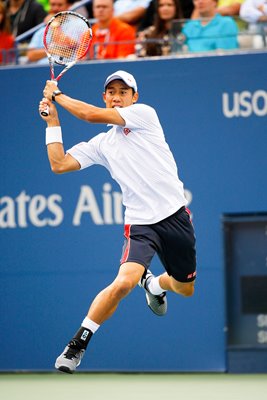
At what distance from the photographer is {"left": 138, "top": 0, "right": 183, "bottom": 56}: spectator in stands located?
30.4 ft

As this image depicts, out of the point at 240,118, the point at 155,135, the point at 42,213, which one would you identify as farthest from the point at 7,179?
the point at 155,135

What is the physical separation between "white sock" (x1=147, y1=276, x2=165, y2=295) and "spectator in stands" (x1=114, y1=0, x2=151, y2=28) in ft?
11.2

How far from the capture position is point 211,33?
912 cm

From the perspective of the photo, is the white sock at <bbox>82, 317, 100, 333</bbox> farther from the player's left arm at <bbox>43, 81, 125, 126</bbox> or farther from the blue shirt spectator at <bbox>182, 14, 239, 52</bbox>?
the blue shirt spectator at <bbox>182, 14, 239, 52</bbox>

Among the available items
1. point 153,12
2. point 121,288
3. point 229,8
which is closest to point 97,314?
point 121,288

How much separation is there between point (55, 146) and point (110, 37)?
9.53 ft

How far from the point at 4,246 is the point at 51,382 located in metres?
1.52

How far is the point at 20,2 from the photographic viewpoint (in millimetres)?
11156

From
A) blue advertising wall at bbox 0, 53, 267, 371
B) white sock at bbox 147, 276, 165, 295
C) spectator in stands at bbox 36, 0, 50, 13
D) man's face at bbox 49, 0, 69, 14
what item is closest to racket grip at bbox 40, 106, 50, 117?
white sock at bbox 147, 276, 165, 295

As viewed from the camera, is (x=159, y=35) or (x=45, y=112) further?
(x=159, y=35)

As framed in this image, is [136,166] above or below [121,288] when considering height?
above

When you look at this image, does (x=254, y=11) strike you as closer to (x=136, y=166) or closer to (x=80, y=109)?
(x=136, y=166)

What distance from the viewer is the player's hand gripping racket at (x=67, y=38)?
7.16 meters

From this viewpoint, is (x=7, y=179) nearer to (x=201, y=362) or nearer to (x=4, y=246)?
(x=4, y=246)
